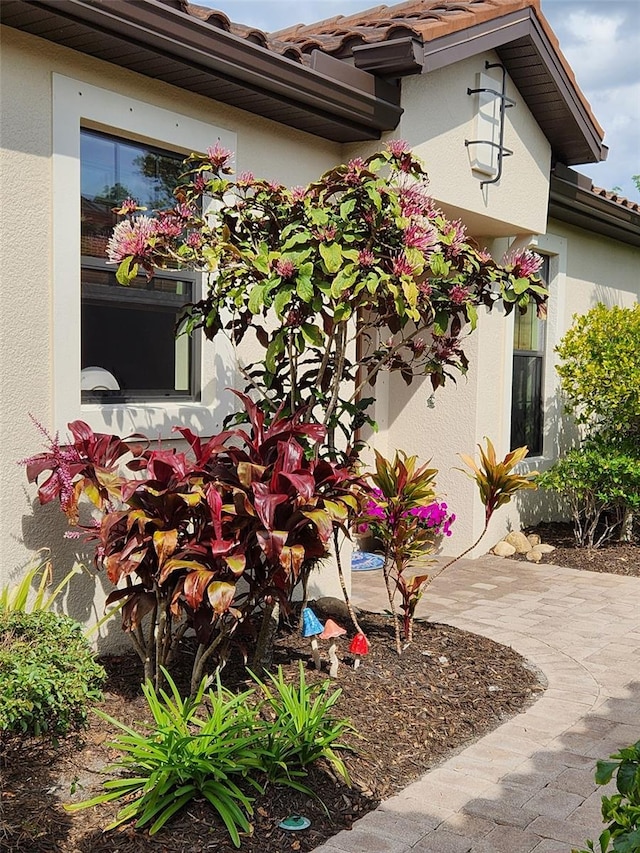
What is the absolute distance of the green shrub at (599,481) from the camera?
8.75m

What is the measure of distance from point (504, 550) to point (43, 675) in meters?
6.09

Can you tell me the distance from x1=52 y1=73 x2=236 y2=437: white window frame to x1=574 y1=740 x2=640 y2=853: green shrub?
131 inches

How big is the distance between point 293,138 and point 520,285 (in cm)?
219

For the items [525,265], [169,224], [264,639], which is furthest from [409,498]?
[169,224]

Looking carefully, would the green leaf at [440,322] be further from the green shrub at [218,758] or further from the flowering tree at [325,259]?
the green shrub at [218,758]

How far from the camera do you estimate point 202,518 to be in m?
→ 4.15

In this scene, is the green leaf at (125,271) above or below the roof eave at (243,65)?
below

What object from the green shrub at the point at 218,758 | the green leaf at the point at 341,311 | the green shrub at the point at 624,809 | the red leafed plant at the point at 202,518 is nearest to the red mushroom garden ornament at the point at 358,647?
the red leafed plant at the point at 202,518

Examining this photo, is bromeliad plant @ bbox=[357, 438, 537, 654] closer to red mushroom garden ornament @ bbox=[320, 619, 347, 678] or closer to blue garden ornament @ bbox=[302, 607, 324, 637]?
red mushroom garden ornament @ bbox=[320, 619, 347, 678]

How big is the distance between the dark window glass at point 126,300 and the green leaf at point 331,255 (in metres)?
1.37

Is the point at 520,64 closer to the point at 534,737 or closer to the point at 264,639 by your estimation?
the point at 264,639

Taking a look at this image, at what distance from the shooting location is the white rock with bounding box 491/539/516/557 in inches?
349

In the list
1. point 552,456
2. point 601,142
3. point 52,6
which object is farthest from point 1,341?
point 552,456

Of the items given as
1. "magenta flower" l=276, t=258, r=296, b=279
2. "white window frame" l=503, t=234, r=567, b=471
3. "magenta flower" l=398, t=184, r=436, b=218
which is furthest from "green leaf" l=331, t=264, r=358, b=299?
"white window frame" l=503, t=234, r=567, b=471
